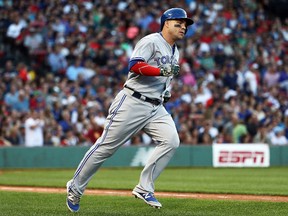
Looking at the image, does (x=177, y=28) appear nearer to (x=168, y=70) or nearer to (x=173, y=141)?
(x=168, y=70)

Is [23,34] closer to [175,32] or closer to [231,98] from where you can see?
[231,98]

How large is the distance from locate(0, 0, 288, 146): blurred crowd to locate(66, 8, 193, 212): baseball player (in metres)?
9.89

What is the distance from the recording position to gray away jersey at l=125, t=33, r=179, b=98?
27.2 feet

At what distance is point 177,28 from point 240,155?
36.5 feet

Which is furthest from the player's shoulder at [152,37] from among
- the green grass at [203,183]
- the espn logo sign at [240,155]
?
the espn logo sign at [240,155]

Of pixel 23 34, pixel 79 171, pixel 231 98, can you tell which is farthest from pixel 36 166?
pixel 79 171

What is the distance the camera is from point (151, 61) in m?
8.39

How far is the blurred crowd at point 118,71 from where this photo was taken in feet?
62.7

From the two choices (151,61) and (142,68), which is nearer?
(142,68)

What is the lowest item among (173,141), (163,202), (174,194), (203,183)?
(203,183)

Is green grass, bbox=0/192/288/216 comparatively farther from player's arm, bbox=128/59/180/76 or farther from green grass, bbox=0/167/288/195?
green grass, bbox=0/167/288/195

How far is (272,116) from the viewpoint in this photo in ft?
69.7

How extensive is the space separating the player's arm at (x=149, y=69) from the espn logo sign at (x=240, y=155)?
1138 centimetres

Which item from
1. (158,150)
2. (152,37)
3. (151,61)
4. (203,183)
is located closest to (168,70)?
(151,61)
